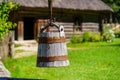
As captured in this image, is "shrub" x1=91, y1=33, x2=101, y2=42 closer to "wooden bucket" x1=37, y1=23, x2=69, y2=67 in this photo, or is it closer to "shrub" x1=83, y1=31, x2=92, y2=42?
"shrub" x1=83, y1=31, x2=92, y2=42

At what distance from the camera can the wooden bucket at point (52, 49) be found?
7.76 m

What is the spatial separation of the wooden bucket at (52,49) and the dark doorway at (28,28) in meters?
20.3

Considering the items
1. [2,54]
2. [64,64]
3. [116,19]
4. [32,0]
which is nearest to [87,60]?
[2,54]

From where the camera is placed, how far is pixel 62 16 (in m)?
28.9

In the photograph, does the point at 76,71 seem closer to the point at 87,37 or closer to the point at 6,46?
the point at 6,46

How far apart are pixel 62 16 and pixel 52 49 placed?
2115 cm

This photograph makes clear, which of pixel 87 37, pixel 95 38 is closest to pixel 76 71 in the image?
pixel 87 37

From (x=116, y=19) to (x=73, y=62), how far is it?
4522 cm

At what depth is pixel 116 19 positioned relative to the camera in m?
59.4

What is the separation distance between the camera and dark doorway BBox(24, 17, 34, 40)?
1112 inches

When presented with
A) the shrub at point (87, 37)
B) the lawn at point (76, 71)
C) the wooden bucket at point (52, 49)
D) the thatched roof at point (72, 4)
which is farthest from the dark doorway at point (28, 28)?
the wooden bucket at point (52, 49)

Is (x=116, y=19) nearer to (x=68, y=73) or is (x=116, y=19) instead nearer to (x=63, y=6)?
(x=63, y=6)

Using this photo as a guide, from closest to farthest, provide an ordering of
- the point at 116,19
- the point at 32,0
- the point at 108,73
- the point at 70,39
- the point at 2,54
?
the point at 108,73, the point at 2,54, the point at 32,0, the point at 70,39, the point at 116,19

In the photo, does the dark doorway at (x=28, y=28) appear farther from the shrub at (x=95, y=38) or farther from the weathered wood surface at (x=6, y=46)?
the weathered wood surface at (x=6, y=46)
